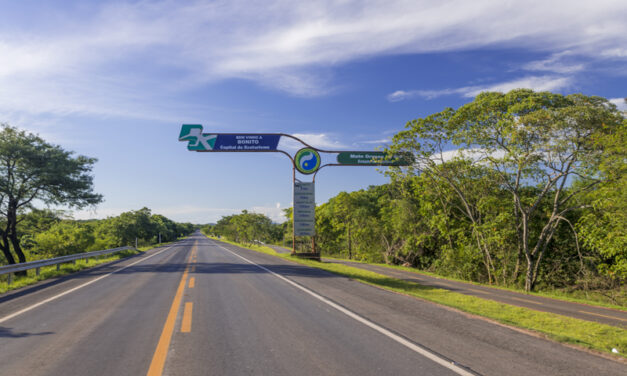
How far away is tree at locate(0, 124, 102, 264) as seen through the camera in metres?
21.5

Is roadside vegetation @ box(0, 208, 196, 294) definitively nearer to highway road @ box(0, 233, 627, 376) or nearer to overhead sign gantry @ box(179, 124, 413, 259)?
highway road @ box(0, 233, 627, 376)

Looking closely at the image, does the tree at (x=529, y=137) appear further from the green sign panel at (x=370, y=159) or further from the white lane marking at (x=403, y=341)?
the white lane marking at (x=403, y=341)

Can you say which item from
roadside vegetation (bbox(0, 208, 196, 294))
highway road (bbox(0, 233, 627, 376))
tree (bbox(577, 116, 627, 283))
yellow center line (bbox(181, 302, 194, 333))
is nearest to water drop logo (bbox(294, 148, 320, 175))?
roadside vegetation (bbox(0, 208, 196, 294))

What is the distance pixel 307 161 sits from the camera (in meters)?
24.1

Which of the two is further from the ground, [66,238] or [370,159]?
[370,159]

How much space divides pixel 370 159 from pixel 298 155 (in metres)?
4.79

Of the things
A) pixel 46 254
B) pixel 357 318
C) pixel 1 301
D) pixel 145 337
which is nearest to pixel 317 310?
pixel 357 318

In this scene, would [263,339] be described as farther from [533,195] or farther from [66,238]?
[66,238]

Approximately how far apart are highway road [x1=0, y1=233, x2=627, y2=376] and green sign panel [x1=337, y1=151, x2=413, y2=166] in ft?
47.9

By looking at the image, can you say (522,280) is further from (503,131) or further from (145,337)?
(145,337)

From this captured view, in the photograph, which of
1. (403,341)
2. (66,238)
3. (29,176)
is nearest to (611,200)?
(403,341)

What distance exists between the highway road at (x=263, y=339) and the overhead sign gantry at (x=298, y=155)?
13727mm

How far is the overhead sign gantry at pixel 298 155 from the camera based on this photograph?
73.4ft

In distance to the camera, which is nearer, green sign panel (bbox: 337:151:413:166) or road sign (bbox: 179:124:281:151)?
road sign (bbox: 179:124:281:151)
